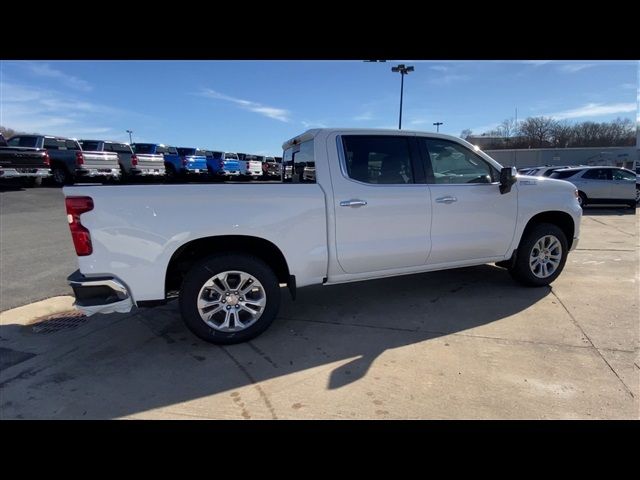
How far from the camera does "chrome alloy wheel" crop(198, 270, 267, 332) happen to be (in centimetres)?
330

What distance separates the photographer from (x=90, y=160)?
15250 millimetres

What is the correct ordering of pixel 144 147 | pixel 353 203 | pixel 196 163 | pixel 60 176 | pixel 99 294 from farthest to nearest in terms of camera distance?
pixel 196 163, pixel 144 147, pixel 60 176, pixel 353 203, pixel 99 294

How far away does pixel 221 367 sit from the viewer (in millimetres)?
3033

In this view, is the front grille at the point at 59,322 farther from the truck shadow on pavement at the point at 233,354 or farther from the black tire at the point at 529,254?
the black tire at the point at 529,254

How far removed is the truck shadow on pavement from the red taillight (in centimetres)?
102

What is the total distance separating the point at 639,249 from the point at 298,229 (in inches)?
297

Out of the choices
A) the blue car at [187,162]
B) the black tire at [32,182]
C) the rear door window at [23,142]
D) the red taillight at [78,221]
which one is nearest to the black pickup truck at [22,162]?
the rear door window at [23,142]

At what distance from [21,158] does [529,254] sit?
16.8 m

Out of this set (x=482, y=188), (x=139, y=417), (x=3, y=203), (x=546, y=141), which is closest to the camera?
(x=139, y=417)

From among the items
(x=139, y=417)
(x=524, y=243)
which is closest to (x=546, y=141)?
(x=524, y=243)

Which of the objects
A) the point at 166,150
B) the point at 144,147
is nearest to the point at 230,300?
the point at 144,147

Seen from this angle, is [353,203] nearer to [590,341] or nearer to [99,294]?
[99,294]
